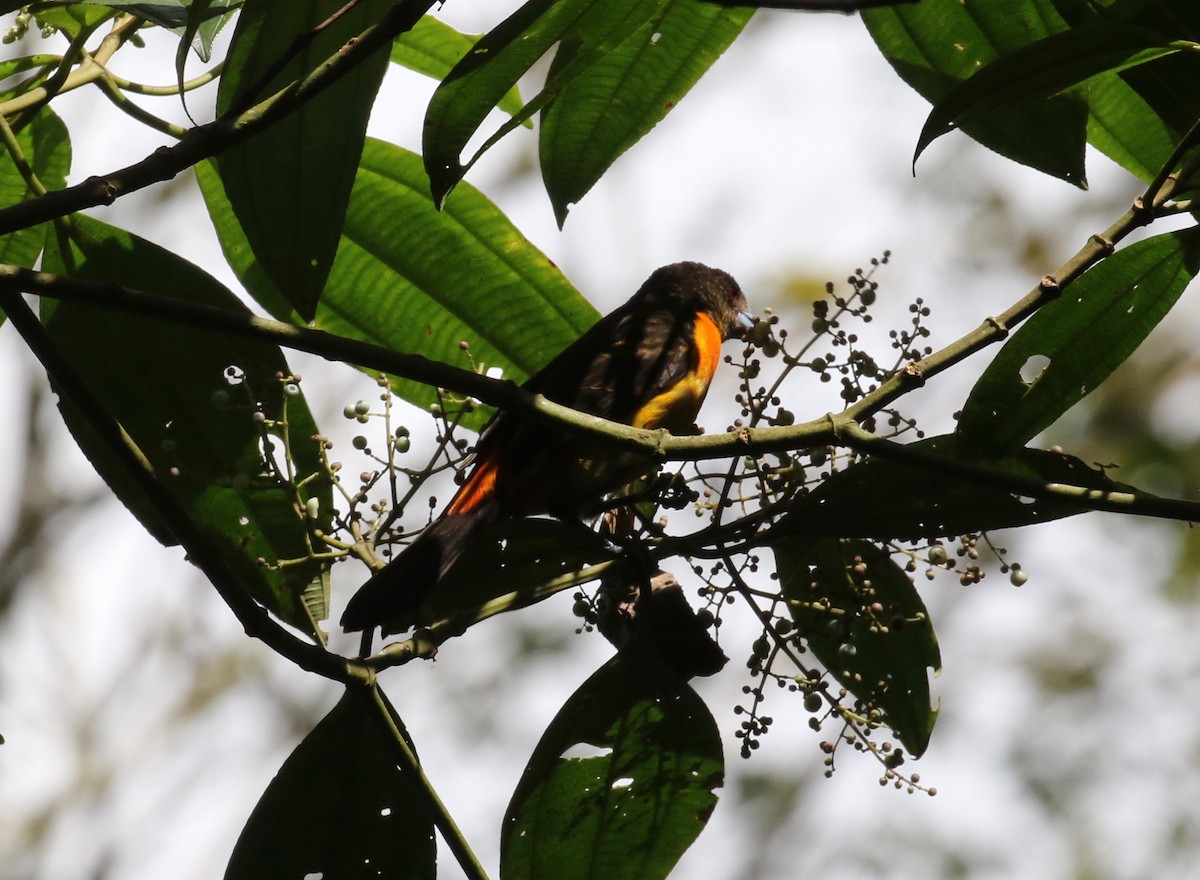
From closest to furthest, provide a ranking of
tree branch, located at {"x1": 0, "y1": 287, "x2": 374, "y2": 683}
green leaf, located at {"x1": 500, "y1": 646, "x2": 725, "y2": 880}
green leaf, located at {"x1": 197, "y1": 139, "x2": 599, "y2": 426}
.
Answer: tree branch, located at {"x1": 0, "y1": 287, "x2": 374, "y2": 683}, green leaf, located at {"x1": 500, "y1": 646, "x2": 725, "y2": 880}, green leaf, located at {"x1": 197, "y1": 139, "x2": 599, "y2": 426}

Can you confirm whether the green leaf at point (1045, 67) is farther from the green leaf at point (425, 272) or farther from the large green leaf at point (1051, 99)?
the green leaf at point (425, 272)

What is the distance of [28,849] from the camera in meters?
12.4

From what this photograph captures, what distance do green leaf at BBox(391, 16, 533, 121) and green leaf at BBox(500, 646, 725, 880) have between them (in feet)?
3.80

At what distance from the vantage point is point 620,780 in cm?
207

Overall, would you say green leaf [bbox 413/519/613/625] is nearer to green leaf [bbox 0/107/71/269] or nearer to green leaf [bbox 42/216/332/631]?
green leaf [bbox 42/216/332/631]

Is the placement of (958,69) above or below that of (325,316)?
above

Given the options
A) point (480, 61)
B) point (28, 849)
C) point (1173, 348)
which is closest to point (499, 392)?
point (480, 61)

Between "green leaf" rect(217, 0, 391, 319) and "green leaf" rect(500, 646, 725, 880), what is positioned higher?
"green leaf" rect(217, 0, 391, 319)

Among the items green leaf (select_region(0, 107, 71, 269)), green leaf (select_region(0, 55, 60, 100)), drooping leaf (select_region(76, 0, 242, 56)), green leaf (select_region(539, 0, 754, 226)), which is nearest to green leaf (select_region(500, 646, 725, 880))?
green leaf (select_region(539, 0, 754, 226))

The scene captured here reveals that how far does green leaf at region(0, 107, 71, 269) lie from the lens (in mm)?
2199

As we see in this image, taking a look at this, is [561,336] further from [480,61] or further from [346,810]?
[346,810]

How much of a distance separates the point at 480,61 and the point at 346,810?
1.20 meters

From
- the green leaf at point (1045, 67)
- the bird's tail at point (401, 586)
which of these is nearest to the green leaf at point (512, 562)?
the bird's tail at point (401, 586)

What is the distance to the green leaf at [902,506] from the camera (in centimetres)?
186
